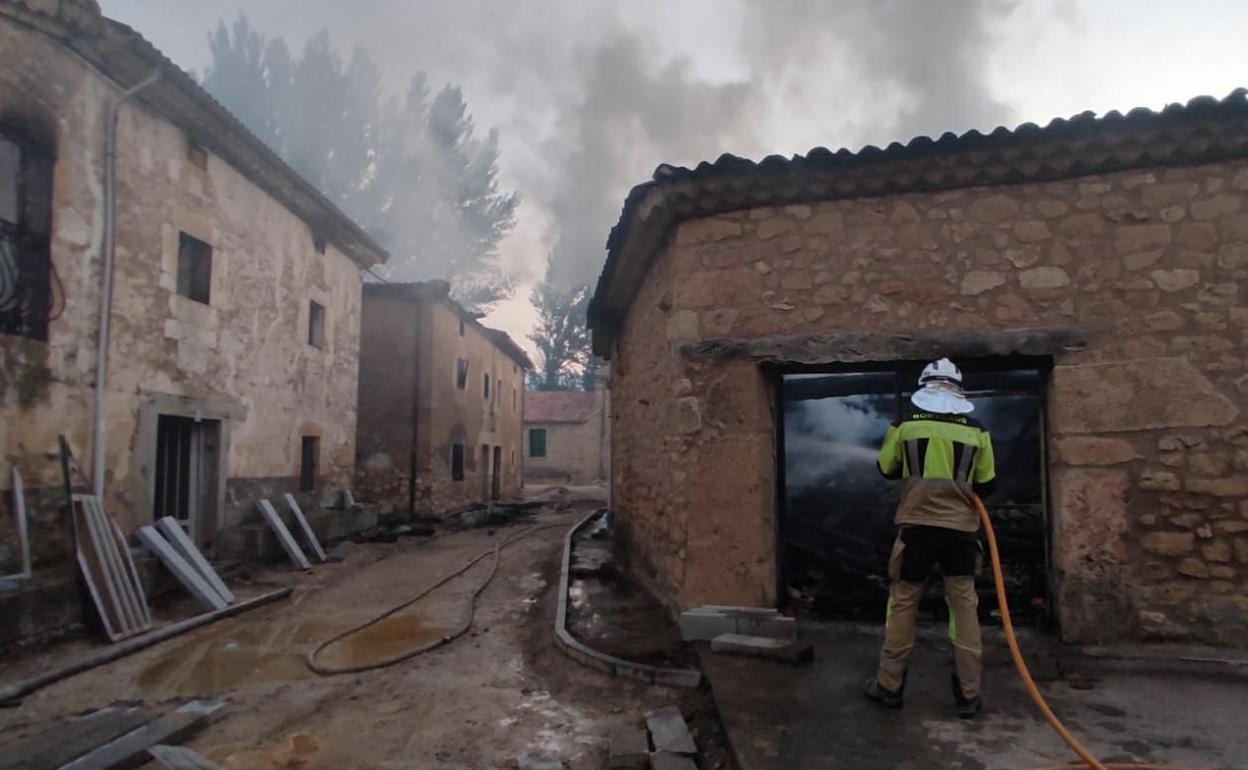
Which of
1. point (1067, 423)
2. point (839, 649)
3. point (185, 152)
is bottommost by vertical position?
point (839, 649)

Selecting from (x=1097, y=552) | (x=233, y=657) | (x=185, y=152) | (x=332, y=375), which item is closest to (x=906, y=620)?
(x=1097, y=552)

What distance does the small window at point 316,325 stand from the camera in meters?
14.1

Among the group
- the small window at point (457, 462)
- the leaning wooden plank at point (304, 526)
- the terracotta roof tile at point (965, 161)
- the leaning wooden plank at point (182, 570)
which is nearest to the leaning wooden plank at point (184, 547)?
the leaning wooden plank at point (182, 570)

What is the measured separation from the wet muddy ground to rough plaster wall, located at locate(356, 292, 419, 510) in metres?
9.81

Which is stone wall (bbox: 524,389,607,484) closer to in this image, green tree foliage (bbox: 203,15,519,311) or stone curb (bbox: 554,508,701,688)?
green tree foliage (bbox: 203,15,519,311)

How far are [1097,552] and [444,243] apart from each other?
31594 millimetres

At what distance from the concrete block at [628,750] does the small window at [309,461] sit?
11149mm

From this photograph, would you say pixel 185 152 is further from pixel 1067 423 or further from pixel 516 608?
pixel 1067 423

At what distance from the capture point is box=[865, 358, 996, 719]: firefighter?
4176 millimetres

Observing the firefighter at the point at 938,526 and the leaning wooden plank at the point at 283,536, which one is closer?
the firefighter at the point at 938,526

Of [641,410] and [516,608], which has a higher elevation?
[641,410]

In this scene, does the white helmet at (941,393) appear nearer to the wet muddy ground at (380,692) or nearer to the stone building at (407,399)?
the wet muddy ground at (380,692)

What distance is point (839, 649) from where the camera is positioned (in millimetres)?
5371

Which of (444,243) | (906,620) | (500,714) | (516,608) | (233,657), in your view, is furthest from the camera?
(444,243)
